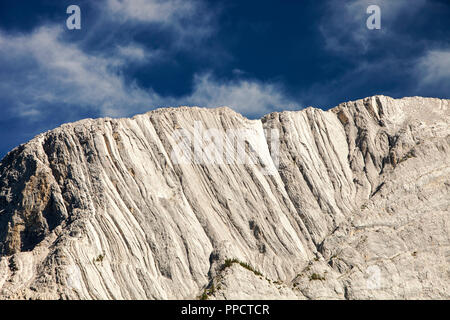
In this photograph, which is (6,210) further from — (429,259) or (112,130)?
(429,259)

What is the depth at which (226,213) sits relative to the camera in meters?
61.6

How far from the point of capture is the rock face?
5562 cm

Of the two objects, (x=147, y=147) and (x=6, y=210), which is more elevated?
(x=147, y=147)

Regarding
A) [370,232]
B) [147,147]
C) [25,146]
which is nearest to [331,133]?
[370,232]

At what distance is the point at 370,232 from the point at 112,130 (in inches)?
875

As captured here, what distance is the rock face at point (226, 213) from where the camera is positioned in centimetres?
5562
